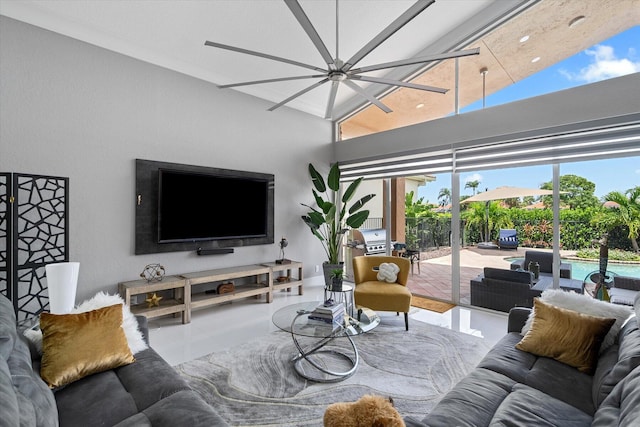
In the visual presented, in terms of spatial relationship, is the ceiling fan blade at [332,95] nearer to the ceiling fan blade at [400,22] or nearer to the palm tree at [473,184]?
the ceiling fan blade at [400,22]

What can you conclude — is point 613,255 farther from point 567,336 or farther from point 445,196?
point 567,336

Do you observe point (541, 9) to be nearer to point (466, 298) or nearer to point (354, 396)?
point (466, 298)

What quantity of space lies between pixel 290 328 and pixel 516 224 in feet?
11.2

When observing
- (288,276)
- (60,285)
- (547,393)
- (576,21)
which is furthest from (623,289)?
(60,285)

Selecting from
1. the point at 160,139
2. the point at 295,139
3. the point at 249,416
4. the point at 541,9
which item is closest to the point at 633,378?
the point at 249,416

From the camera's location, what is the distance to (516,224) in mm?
4164

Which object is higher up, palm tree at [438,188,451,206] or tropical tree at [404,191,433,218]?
palm tree at [438,188,451,206]

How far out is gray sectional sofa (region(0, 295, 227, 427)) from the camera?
1.26 meters

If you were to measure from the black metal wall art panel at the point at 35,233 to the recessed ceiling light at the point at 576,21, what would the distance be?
5748mm

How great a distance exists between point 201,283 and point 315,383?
2.46 meters

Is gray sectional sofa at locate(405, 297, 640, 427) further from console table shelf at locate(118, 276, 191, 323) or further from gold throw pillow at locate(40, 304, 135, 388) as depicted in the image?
console table shelf at locate(118, 276, 191, 323)

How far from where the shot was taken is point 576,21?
3.57 metres

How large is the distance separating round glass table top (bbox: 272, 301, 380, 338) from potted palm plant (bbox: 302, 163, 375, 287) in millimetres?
2175

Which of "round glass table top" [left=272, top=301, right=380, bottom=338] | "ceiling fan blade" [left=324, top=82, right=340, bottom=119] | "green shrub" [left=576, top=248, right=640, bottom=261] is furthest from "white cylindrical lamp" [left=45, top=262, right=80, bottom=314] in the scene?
"green shrub" [left=576, top=248, right=640, bottom=261]
